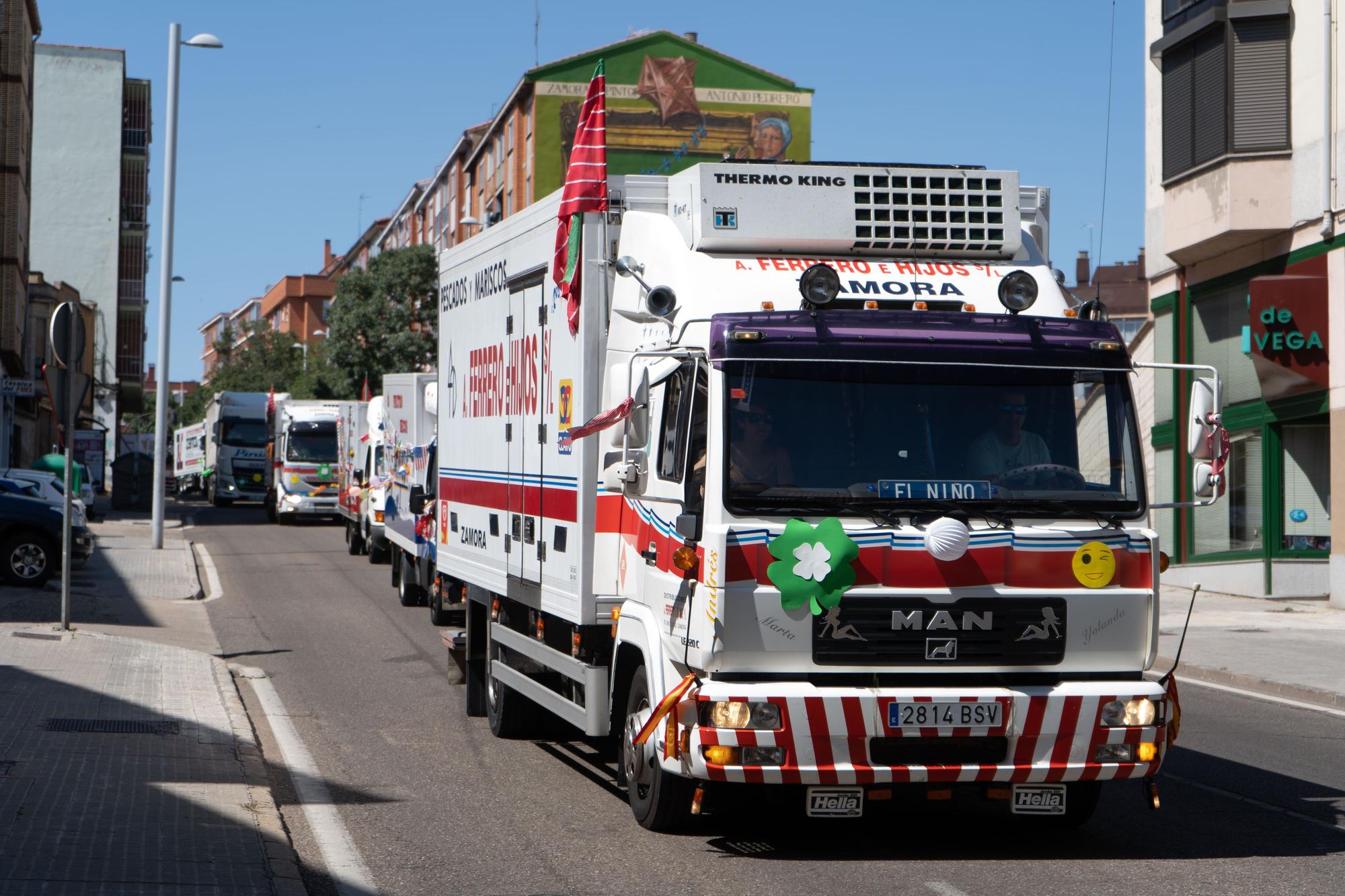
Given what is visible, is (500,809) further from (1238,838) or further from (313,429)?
(313,429)

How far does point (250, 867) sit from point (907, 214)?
14.5ft

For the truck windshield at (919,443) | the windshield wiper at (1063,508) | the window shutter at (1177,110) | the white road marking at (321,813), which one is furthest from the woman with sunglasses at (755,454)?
the window shutter at (1177,110)

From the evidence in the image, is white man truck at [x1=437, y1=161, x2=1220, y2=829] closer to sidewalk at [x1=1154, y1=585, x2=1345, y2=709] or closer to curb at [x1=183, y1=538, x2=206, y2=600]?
sidewalk at [x1=1154, y1=585, x2=1345, y2=709]

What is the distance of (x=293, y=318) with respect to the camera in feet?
431

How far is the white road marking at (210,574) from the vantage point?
22.7 m

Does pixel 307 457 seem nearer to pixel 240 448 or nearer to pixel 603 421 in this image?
pixel 240 448

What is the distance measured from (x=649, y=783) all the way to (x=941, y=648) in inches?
67.6

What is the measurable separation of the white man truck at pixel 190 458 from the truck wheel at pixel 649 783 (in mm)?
56383

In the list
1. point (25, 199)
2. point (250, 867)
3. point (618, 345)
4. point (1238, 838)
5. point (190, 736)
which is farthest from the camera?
point (25, 199)


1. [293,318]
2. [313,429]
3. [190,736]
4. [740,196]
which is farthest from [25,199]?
[293,318]

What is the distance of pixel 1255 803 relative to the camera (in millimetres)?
8742

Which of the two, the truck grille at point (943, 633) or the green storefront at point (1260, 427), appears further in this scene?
the green storefront at point (1260, 427)

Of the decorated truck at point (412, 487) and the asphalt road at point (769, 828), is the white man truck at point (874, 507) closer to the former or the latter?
the asphalt road at point (769, 828)

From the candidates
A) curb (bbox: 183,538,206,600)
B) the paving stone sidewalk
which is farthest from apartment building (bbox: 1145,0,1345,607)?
the paving stone sidewalk
